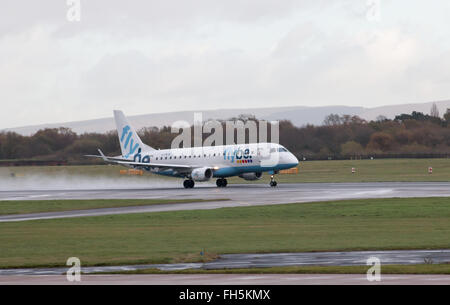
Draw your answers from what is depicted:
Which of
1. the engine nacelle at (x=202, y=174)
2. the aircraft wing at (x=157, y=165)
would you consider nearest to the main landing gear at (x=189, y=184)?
the aircraft wing at (x=157, y=165)

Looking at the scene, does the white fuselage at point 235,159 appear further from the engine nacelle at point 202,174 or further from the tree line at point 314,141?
the tree line at point 314,141

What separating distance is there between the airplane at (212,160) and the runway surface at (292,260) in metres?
43.2

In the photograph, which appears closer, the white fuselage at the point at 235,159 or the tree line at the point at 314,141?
the white fuselage at the point at 235,159

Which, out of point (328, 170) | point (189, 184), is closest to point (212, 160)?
point (189, 184)

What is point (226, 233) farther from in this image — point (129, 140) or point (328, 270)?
point (129, 140)

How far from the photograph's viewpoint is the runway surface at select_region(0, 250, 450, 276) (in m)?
→ 21.1

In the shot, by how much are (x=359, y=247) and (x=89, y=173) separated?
246 ft

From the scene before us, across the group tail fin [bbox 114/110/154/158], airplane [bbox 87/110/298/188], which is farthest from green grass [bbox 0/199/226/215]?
tail fin [bbox 114/110/154/158]

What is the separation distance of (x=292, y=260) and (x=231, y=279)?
15.4 ft

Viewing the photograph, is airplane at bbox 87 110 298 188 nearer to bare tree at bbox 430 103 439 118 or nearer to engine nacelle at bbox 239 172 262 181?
engine nacelle at bbox 239 172 262 181

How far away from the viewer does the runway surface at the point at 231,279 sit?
17.0 meters

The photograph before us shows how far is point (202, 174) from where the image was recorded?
69.6 m
